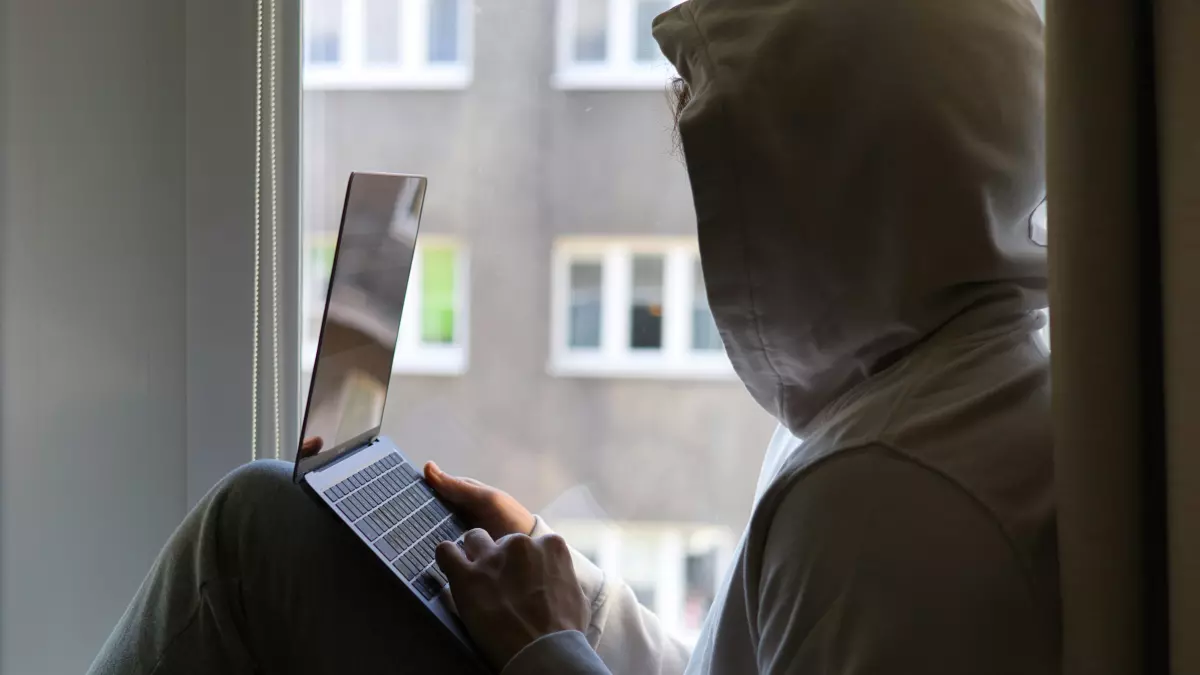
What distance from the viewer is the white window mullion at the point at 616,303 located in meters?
1.17

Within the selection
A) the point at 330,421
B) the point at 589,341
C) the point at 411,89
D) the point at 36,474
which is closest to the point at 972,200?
the point at 330,421

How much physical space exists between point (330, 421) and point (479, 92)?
49 centimetres

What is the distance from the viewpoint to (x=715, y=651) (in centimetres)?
68

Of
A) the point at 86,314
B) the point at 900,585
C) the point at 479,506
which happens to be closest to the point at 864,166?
the point at 900,585

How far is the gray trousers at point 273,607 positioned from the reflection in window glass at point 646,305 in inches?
18.3

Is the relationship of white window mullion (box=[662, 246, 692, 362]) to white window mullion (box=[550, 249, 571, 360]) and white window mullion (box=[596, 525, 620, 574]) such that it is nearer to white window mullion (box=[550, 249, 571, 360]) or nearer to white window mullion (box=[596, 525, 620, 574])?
white window mullion (box=[550, 249, 571, 360])

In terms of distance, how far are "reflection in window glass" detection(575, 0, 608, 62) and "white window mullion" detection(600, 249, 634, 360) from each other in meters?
0.22

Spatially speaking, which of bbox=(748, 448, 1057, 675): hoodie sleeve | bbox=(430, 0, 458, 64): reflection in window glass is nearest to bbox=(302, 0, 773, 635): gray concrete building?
bbox=(430, 0, 458, 64): reflection in window glass

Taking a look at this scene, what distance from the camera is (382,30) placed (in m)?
1.17

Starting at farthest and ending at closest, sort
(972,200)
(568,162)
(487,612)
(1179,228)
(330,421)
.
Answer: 1. (568,162)
2. (330,421)
3. (487,612)
4. (972,200)
5. (1179,228)

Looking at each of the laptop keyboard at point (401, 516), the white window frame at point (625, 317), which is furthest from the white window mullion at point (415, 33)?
the laptop keyboard at point (401, 516)

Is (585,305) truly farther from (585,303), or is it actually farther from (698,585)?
(698,585)

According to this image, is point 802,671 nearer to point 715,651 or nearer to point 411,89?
point 715,651

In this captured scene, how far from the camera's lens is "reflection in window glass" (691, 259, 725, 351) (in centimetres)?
116
